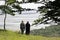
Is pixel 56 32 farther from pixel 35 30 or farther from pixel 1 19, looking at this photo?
pixel 1 19

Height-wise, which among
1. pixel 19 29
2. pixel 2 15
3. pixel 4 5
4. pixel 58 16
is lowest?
pixel 19 29

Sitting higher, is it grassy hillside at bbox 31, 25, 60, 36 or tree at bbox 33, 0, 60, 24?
tree at bbox 33, 0, 60, 24

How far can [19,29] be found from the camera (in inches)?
268

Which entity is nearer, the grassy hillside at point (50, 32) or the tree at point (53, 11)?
the tree at point (53, 11)

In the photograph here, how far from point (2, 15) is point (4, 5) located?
0.71 meters

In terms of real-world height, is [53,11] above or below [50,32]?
above

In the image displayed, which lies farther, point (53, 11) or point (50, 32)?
point (50, 32)

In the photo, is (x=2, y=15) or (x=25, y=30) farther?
(x=2, y=15)

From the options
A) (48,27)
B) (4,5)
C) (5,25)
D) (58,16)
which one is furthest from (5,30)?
(58,16)

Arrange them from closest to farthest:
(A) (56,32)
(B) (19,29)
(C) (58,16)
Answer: (C) (58,16)
(A) (56,32)
(B) (19,29)

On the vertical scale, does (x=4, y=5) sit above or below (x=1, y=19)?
above

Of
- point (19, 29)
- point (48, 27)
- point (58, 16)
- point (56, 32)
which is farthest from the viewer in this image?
point (19, 29)

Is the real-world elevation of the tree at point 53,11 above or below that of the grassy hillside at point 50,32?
Result: above

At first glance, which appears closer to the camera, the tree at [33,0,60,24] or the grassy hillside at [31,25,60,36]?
the tree at [33,0,60,24]
